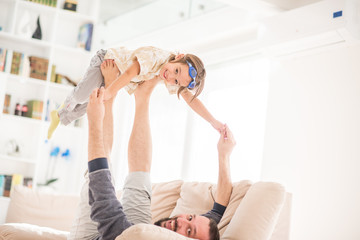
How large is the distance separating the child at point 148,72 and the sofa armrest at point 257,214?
45 centimetres

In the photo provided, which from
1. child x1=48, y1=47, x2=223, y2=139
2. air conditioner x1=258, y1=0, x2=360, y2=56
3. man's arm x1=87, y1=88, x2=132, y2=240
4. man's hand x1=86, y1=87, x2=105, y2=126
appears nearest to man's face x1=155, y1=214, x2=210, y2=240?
man's arm x1=87, y1=88, x2=132, y2=240

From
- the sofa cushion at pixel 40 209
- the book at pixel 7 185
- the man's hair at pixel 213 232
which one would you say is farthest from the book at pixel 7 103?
the man's hair at pixel 213 232

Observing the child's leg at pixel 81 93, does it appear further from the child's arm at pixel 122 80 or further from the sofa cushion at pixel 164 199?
the sofa cushion at pixel 164 199

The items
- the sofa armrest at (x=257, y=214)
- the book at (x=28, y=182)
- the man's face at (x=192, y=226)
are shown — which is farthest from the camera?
the book at (x=28, y=182)

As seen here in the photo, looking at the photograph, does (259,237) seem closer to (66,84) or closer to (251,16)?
(251,16)

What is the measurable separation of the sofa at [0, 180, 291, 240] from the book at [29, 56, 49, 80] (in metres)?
2.29

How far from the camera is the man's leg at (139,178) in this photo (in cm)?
202

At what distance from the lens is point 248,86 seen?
14.9 feet

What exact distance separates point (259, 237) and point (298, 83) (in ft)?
7.11

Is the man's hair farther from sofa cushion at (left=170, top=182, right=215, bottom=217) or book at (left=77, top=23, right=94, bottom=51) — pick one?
book at (left=77, top=23, right=94, bottom=51)

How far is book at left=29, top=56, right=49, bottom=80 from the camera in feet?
17.3

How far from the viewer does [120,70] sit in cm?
257

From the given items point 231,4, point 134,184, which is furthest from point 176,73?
point 231,4

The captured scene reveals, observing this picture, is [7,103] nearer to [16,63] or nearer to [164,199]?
[16,63]
